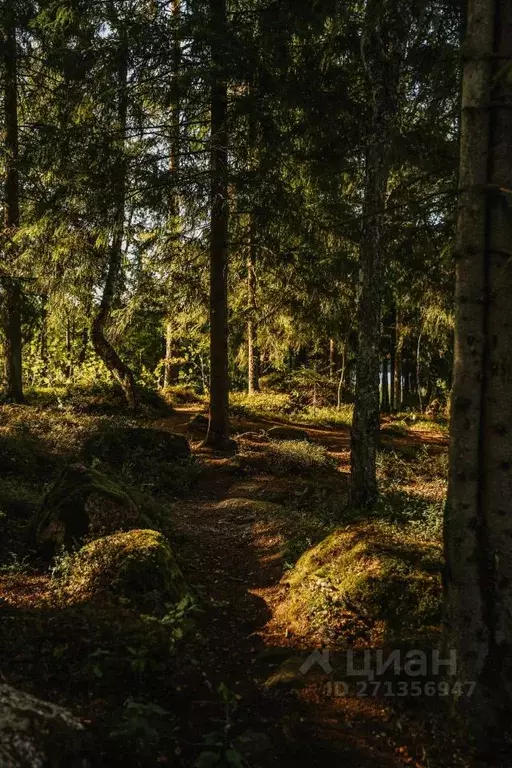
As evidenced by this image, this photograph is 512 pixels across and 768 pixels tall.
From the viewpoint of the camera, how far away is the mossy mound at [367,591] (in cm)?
492

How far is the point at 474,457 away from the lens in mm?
3832

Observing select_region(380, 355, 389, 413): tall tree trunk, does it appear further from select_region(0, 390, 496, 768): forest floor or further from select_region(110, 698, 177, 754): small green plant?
select_region(110, 698, 177, 754): small green plant

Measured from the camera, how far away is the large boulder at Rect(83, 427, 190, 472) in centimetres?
1241

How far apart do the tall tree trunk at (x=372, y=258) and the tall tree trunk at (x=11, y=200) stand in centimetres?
1170

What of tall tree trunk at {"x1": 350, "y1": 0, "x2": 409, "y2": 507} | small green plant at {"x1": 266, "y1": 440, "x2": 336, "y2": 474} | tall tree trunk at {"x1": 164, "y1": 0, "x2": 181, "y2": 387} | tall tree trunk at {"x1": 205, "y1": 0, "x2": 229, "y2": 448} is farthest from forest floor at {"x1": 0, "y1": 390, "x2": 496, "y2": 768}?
tall tree trunk at {"x1": 164, "y1": 0, "x2": 181, "y2": 387}

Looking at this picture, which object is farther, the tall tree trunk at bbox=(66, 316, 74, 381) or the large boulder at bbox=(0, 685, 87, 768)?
the tall tree trunk at bbox=(66, 316, 74, 381)

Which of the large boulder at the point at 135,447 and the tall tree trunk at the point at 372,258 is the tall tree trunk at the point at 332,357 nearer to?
the large boulder at the point at 135,447

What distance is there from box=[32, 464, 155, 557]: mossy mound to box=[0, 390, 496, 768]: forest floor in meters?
0.41

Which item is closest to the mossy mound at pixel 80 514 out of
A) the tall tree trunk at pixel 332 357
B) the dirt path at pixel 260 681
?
the dirt path at pixel 260 681

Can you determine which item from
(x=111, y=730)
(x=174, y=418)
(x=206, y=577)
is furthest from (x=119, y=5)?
(x=111, y=730)

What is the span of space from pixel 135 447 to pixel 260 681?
9.26 meters

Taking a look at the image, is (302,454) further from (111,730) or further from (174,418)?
(111,730)

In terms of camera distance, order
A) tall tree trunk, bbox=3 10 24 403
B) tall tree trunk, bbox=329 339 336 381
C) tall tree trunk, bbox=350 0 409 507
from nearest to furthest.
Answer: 1. tall tree trunk, bbox=350 0 409 507
2. tall tree trunk, bbox=3 10 24 403
3. tall tree trunk, bbox=329 339 336 381
